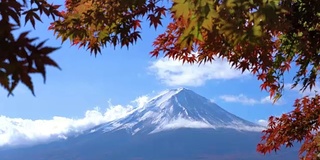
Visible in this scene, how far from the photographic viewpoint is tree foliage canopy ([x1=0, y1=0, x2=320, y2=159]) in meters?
2.89

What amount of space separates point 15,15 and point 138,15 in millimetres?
2600

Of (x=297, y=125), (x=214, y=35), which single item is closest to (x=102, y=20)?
(x=214, y=35)

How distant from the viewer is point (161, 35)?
6.96 meters

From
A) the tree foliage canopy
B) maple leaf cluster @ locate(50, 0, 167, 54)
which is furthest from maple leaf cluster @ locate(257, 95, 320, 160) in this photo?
maple leaf cluster @ locate(50, 0, 167, 54)

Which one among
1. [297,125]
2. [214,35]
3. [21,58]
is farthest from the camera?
[297,125]

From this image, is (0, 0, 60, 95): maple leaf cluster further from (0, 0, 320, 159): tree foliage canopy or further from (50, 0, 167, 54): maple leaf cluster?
(50, 0, 167, 54): maple leaf cluster

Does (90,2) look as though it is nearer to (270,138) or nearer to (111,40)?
(111,40)

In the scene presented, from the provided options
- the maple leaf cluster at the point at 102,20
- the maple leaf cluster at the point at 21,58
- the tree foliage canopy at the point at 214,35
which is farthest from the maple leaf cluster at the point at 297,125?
the maple leaf cluster at the point at 21,58

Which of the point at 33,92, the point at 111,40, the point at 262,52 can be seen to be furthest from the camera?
the point at 262,52

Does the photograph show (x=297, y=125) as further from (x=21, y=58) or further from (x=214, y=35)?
(x=21, y=58)

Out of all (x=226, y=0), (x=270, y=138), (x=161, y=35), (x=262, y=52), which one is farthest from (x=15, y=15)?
(x=270, y=138)

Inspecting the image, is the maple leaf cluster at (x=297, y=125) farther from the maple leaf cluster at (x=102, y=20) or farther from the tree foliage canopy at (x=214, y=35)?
the maple leaf cluster at (x=102, y=20)

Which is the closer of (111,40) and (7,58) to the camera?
(7,58)

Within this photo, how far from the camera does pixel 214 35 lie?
16.2 ft
